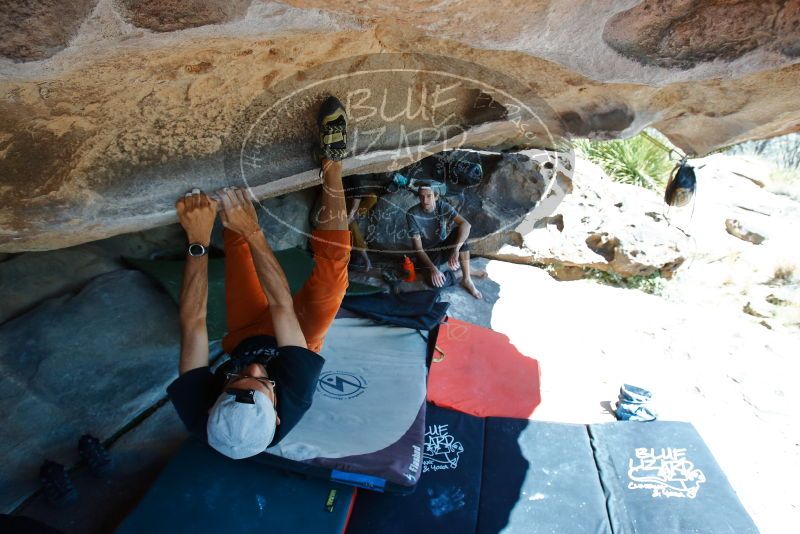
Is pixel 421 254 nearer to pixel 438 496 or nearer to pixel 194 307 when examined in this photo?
pixel 438 496

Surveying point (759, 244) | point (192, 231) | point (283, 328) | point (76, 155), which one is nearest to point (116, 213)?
point (76, 155)

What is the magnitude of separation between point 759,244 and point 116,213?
614 centimetres

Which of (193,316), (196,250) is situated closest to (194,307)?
(193,316)

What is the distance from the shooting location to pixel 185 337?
164cm

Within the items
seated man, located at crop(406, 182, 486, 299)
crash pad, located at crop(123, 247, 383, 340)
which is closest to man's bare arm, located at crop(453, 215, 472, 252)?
seated man, located at crop(406, 182, 486, 299)

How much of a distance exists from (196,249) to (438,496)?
1.55 meters

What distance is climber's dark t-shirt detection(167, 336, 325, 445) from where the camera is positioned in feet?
5.19

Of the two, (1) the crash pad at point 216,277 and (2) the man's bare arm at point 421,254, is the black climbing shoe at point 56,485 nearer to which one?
(1) the crash pad at point 216,277

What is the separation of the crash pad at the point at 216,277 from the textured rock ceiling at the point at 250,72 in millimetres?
886

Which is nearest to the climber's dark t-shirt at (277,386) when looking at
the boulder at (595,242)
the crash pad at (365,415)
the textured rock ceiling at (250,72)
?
the crash pad at (365,415)

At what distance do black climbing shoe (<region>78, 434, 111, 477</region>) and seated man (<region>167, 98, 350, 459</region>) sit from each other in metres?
0.87

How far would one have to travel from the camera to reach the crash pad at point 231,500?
204cm

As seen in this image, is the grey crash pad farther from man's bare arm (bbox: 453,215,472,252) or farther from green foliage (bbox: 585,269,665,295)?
green foliage (bbox: 585,269,665,295)

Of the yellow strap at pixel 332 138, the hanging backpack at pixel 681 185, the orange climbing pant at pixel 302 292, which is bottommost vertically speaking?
the orange climbing pant at pixel 302 292
